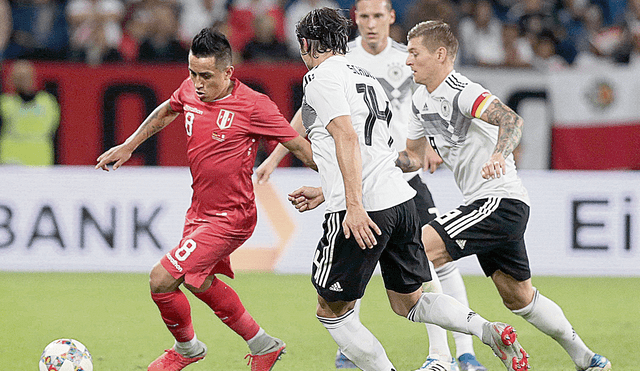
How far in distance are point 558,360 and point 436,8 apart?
693 centimetres

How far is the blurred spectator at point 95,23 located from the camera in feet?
37.1

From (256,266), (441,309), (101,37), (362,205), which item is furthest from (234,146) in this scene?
(101,37)

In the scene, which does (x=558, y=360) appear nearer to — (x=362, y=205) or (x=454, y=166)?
(x=454, y=166)

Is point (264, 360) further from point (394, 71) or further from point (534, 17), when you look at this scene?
point (534, 17)

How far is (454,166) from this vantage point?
16.6 ft

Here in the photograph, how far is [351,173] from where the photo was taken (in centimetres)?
405

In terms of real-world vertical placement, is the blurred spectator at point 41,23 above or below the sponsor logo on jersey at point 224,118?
above

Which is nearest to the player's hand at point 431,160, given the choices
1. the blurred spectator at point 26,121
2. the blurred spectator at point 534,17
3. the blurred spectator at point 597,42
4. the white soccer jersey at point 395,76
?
the white soccer jersey at point 395,76

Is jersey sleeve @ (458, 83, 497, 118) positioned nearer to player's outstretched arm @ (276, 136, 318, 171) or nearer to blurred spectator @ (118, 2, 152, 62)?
player's outstretched arm @ (276, 136, 318, 171)

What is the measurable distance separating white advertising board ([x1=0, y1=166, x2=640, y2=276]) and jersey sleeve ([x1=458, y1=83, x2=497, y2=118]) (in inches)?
170

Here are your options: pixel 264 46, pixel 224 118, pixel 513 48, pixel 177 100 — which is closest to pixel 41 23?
pixel 264 46

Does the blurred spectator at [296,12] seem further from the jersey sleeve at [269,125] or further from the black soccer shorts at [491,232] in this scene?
the black soccer shorts at [491,232]

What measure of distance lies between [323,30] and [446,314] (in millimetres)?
1548

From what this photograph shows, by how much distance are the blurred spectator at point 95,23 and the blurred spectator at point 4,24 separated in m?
0.79
